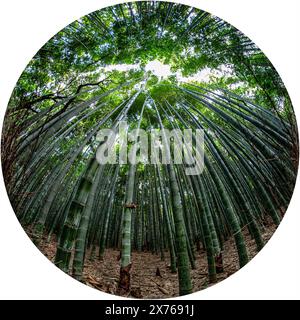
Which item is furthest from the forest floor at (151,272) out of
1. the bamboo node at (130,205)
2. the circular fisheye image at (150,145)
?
the bamboo node at (130,205)

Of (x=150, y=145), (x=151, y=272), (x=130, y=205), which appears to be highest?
(x=150, y=145)

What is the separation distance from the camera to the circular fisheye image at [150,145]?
2.52m

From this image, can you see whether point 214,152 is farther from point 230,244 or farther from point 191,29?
point 191,29

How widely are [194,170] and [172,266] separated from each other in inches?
33.7

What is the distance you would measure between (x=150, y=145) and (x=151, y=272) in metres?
1.11

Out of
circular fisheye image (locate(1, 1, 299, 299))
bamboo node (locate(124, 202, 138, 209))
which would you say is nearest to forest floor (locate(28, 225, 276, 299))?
circular fisheye image (locate(1, 1, 299, 299))

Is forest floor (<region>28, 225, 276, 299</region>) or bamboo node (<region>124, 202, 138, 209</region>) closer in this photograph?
forest floor (<region>28, 225, 276, 299</region>)

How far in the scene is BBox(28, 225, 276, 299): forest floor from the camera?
2.45 metres

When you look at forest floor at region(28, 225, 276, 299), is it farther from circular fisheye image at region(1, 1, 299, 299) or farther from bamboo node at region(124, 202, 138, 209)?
bamboo node at region(124, 202, 138, 209)

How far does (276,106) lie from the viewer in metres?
2.52

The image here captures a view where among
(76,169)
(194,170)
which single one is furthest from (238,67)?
(76,169)

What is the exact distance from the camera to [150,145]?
265cm

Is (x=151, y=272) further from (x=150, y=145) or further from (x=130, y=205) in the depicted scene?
(x=150, y=145)

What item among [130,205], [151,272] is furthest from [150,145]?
[151,272]
